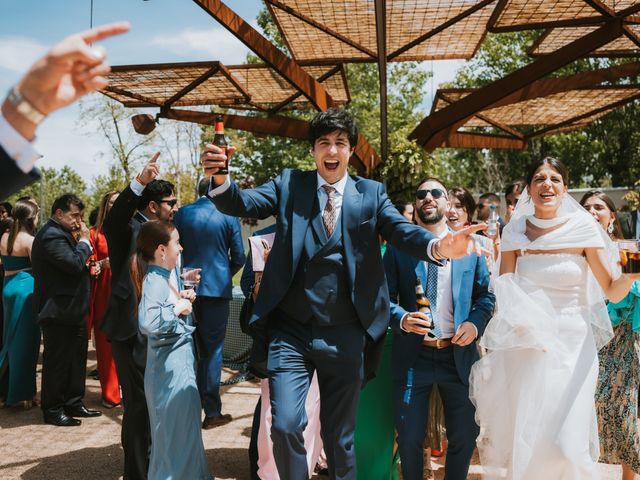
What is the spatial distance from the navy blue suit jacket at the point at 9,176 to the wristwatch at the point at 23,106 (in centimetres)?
9

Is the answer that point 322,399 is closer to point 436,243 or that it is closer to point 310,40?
point 436,243

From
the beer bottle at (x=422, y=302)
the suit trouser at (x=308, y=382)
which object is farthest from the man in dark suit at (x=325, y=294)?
the beer bottle at (x=422, y=302)

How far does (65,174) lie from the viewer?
262 ft

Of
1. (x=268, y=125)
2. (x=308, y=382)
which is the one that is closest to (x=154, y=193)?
(x=308, y=382)

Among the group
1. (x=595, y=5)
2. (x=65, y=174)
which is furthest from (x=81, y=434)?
(x=65, y=174)

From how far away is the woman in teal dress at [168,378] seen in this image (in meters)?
3.77

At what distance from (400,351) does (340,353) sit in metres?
0.69

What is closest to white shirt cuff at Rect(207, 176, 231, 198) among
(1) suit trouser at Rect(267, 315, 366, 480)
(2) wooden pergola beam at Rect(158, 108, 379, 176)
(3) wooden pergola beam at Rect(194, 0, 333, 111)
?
(1) suit trouser at Rect(267, 315, 366, 480)

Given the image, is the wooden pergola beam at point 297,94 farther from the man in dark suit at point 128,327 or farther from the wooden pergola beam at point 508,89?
the man in dark suit at point 128,327

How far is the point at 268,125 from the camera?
939 centimetres

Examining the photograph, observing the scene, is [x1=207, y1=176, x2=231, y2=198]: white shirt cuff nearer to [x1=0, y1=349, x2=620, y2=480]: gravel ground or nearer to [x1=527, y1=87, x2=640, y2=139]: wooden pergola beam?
[x1=0, y1=349, x2=620, y2=480]: gravel ground

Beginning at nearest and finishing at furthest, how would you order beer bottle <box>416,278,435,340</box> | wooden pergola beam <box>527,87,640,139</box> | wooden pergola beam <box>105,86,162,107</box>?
beer bottle <box>416,278,435,340</box>, wooden pergola beam <box>105,86,162,107</box>, wooden pergola beam <box>527,87,640,139</box>

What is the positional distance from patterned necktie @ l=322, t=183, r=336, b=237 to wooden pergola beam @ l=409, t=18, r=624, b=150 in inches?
166

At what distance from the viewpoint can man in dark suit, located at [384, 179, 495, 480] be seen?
3.73 meters
